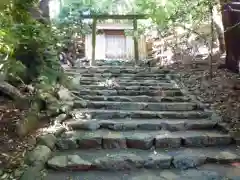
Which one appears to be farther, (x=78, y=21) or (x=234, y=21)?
(x=78, y=21)

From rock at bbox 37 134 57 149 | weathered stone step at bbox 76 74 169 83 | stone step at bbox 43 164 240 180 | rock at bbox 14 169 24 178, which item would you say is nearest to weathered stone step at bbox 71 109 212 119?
rock at bbox 37 134 57 149

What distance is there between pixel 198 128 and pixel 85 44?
34.4ft

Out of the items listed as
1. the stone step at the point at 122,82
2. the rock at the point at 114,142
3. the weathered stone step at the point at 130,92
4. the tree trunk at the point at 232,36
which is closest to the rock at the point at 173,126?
the rock at the point at 114,142

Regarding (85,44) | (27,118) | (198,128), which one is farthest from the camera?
(85,44)

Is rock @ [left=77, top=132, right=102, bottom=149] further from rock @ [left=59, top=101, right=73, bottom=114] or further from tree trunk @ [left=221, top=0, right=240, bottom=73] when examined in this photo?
tree trunk @ [left=221, top=0, right=240, bottom=73]

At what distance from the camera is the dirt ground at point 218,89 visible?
4.18 meters

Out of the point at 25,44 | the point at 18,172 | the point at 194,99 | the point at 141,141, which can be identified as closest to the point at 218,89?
the point at 194,99

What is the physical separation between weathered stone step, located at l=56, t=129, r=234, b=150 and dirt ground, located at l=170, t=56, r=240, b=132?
0.49 meters

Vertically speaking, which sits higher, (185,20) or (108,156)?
(185,20)

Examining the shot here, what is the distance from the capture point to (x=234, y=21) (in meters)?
6.02

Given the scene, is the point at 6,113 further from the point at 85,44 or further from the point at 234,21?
the point at 85,44

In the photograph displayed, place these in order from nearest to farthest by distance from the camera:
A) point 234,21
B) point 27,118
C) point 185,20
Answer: point 27,118 < point 234,21 < point 185,20

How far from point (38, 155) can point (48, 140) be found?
36cm

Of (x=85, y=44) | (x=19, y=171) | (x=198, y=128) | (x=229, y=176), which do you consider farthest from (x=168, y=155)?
(x=85, y=44)
